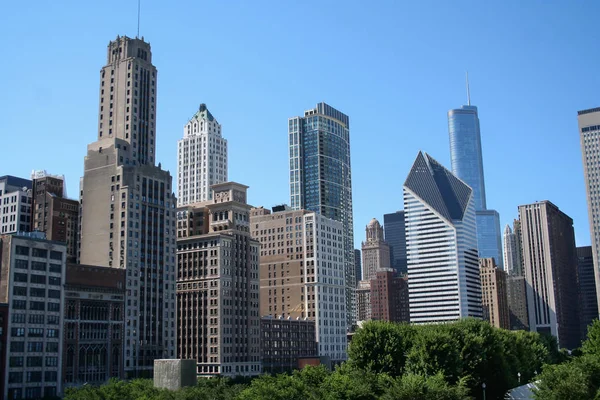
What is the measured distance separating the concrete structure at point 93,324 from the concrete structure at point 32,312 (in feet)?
14.1

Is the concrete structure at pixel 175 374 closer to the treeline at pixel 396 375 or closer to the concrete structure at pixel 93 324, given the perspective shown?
the treeline at pixel 396 375

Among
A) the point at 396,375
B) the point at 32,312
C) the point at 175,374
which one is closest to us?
the point at 175,374

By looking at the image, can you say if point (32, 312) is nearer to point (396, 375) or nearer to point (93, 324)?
point (93, 324)

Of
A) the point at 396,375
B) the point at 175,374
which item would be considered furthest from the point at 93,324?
the point at 396,375

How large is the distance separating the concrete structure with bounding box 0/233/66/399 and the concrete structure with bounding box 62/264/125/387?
14.1 ft

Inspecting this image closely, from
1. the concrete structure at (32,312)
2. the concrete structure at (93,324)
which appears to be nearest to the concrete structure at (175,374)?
the concrete structure at (32,312)

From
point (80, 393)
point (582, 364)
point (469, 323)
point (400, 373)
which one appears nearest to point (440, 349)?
point (400, 373)

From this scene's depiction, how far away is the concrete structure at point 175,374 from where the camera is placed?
101 m

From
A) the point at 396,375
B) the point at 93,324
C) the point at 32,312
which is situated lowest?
the point at 396,375

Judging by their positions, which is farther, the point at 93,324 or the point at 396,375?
the point at 93,324

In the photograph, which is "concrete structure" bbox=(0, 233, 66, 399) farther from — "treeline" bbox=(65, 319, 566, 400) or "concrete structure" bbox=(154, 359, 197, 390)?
Answer: "concrete structure" bbox=(154, 359, 197, 390)

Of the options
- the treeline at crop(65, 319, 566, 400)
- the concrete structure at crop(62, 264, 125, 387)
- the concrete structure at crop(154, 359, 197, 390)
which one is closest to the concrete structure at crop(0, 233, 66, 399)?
the concrete structure at crop(62, 264, 125, 387)

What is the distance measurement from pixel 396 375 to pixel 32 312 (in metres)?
89.9

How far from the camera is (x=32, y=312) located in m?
163
